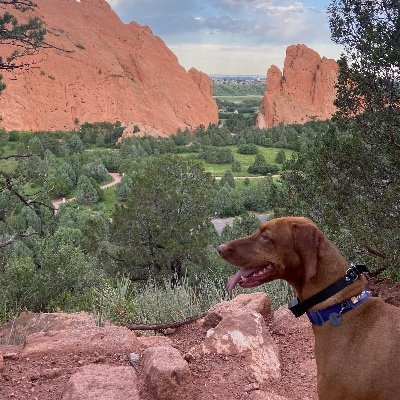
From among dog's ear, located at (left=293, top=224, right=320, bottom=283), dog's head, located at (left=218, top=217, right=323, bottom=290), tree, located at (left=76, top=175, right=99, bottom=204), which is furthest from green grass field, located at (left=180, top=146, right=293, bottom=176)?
dog's ear, located at (left=293, top=224, right=320, bottom=283)

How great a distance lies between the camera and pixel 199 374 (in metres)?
3.27

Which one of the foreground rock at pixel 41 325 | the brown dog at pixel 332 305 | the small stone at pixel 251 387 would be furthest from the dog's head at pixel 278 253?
the foreground rock at pixel 41 325

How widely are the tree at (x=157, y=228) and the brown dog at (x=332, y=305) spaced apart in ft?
40.7

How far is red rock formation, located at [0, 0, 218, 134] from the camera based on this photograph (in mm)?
84125

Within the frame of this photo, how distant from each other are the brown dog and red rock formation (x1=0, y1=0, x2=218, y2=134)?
3121 inches

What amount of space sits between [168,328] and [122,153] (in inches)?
2229

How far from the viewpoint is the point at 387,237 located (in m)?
6.08

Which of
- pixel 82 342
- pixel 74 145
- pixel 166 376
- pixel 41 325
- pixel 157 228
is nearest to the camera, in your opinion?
pixel 166 376

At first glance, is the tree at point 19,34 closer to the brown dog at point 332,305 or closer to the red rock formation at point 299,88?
the brown dog at point 332,305

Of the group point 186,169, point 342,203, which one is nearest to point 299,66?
point 186,169

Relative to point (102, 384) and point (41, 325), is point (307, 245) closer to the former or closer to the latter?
point (102, 384)

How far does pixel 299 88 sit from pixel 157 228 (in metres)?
98.8

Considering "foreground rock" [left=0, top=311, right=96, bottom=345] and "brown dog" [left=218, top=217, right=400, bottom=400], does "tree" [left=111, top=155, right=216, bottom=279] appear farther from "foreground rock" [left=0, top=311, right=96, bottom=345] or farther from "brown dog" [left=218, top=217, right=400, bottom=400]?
"brown dog" [left=218, top=217, right=400, bottom=400]

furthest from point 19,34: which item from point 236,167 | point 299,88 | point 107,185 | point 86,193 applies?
point 299,88
